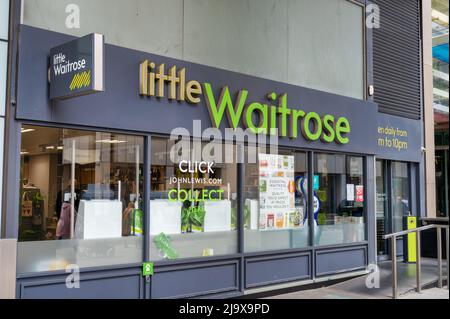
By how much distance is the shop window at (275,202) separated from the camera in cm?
826

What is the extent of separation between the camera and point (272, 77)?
870 centimetres

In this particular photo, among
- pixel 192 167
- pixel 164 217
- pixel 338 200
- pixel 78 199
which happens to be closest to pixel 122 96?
pixel 78 199

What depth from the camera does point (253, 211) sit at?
834 cm

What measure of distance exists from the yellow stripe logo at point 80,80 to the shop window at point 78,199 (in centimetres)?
83

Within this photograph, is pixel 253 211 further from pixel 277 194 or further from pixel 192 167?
pixel 192 167

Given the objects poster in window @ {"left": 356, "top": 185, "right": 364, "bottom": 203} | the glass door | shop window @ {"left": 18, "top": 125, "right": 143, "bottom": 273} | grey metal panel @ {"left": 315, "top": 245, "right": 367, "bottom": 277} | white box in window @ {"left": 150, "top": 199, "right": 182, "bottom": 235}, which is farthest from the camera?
the glass door

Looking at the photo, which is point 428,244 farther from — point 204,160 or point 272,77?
point 204,160

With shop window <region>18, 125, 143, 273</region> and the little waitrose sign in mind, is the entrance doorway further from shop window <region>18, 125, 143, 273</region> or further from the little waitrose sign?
shop window <region>18, 125, 143, 273</region>

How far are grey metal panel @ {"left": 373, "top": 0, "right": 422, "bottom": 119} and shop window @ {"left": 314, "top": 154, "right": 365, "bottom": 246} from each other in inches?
81.6

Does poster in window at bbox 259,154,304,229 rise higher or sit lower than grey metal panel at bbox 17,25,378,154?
lower

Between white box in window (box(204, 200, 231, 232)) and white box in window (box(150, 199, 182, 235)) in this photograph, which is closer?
white box in window (box(150, 199, 182, 235))

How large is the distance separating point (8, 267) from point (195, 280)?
2.71 metres

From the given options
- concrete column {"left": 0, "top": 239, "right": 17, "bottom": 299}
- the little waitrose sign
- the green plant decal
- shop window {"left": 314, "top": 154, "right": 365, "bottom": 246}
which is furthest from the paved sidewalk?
concrete column {"left": 0, "top": 239, "right": 17, "bottom": 299}

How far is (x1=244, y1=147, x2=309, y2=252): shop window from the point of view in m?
8.26
